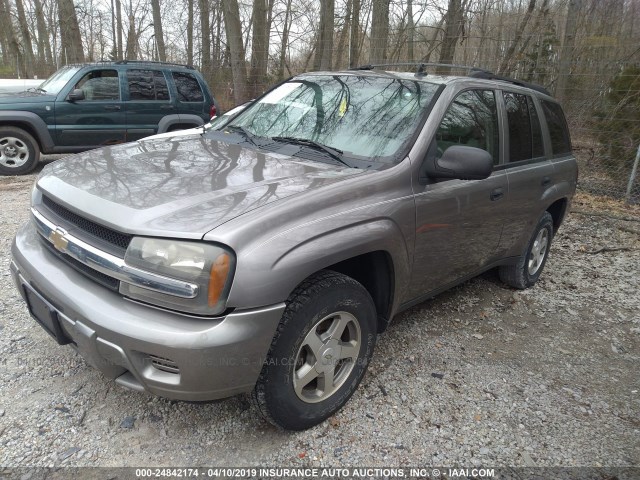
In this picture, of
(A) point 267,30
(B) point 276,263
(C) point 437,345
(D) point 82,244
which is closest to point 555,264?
(C) point 437,345

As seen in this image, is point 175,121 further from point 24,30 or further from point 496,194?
point 24,30

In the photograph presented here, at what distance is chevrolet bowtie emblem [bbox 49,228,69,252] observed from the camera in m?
2.26

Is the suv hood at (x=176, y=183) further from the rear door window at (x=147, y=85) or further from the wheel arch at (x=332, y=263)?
the rear door window at (x=147, y=85)

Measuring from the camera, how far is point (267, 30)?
13.8 metres

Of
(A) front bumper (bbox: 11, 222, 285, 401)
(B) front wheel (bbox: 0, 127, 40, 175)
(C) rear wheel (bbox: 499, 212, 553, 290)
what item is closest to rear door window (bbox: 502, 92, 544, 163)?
(C) rear wheel (bbox: 499, 212, 553, 290)

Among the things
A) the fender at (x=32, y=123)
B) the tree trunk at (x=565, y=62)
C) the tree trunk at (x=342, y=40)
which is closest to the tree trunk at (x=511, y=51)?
the tree trunk at (x=565, y=62)

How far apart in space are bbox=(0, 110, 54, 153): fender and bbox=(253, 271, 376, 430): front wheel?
7076 mm

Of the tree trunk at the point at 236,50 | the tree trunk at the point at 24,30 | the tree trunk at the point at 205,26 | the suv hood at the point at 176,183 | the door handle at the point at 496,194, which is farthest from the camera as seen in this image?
the tree trunk at the point at 24,30

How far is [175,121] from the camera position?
8.46m

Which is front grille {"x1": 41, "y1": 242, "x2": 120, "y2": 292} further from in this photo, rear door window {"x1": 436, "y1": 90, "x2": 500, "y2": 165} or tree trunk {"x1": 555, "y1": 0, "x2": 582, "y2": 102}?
tree trunk {"x1": 555, "y1": 0, "x2": 582, "y2": 102}

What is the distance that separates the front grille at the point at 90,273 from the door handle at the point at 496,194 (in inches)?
94.5

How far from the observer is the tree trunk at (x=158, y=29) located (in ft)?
56.9

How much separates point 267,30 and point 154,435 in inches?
526

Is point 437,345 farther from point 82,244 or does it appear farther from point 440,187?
point 82,244
